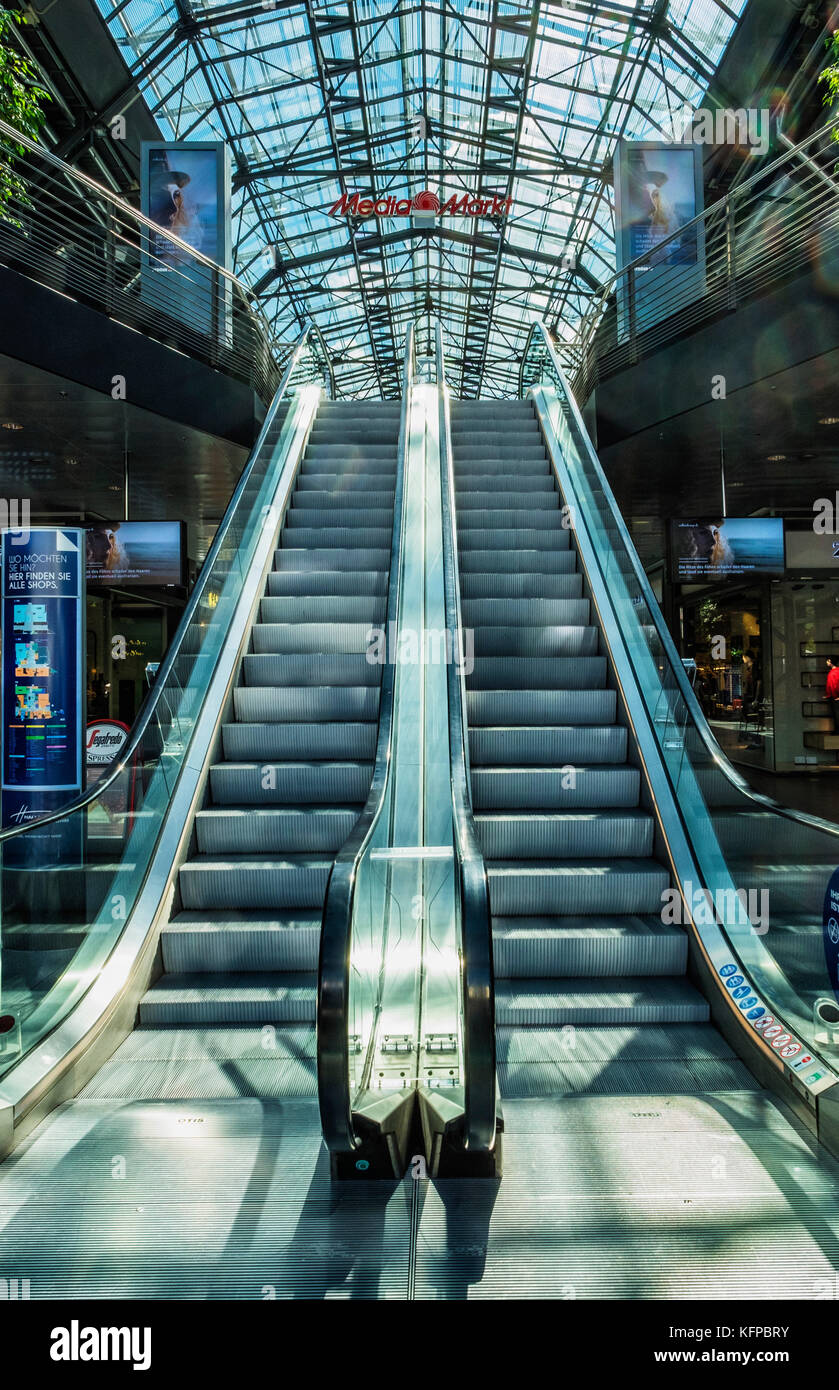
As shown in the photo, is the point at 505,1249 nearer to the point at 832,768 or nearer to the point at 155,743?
the point at 155,743

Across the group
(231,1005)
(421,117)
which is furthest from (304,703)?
(421,117)

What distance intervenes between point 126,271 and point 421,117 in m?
14.2

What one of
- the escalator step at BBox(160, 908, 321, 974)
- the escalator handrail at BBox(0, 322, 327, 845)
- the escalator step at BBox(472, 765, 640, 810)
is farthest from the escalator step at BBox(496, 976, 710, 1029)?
the escalator handrail at BBox(0, 322, 327, 845)

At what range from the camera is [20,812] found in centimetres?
526

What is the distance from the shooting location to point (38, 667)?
17.2 feet

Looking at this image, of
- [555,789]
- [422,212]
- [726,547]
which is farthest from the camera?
[422,212]

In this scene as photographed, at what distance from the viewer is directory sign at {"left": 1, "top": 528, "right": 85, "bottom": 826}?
17.1ft

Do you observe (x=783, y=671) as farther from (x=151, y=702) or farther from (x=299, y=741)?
(x=151, y=702)

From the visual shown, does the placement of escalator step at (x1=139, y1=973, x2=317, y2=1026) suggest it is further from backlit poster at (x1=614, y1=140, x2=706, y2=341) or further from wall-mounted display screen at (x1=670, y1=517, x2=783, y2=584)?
backlit poster at (x1=614, y1=140, x2=706, y2=341)

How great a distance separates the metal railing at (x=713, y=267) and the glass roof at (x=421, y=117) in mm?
5414

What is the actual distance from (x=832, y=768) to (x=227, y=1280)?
41.3 feet

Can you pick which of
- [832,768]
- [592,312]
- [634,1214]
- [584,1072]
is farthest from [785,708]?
[634,1214]

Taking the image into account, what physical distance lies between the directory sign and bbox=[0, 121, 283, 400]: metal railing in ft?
12.0
